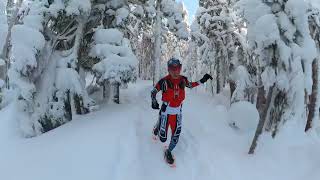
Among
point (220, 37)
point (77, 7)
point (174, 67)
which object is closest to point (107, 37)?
point (77, 7)

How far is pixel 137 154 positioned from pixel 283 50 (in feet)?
13.2

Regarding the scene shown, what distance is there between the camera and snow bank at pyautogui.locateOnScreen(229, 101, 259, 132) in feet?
43.1

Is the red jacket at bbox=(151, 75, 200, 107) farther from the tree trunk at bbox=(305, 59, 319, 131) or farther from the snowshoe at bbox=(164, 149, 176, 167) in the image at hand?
the tree trunk at bbox=(305, 59, 319, 131)

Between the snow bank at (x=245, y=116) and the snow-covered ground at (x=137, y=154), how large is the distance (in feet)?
3.38

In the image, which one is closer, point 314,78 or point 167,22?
point 314,78

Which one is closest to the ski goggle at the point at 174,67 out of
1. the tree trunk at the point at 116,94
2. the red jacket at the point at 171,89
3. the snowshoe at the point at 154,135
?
the red jacket at the point at 171,89

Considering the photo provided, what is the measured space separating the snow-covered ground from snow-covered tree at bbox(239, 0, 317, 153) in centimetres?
65

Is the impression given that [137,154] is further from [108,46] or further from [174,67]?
[108,46]

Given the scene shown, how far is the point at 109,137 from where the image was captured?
963 centimetres

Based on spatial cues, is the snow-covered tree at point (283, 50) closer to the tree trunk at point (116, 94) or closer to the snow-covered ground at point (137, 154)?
the snow-covered ground at point (137, 154)

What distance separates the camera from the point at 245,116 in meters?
13.5

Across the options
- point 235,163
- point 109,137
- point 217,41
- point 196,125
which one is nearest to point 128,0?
point 196,125

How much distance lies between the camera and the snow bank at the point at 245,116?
13130 mm

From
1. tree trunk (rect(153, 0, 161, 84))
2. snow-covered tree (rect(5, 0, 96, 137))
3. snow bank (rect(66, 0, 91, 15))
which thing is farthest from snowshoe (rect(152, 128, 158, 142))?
tree trunk (rect(153, 0, 161, 84))
